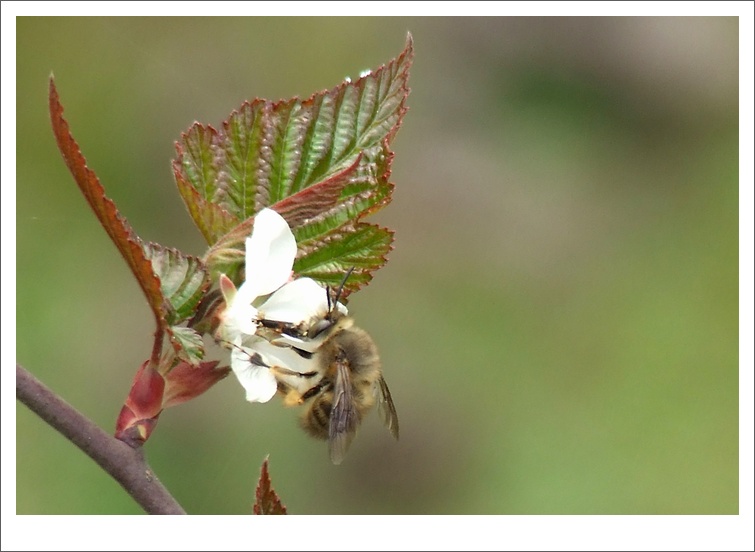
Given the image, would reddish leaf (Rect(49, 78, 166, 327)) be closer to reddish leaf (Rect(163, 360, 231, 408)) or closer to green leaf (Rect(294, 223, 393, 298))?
reddish leaf (Rect(163, 360, 231, 408))

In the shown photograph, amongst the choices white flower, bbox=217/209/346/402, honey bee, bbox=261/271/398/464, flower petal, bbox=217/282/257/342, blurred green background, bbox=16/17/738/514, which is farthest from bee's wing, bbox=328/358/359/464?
blurred green background, bbox=16/17/738/514

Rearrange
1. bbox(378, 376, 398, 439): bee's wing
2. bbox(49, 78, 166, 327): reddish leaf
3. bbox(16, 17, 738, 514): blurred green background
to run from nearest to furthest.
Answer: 1. bbox(49, 78, 166, 327): reddish leaf
2. bbox(378, 376, 398, 439): bee's wing
3. bbox(16, 17, 738, 514): blurred green background

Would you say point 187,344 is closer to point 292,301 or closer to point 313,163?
point 292,301

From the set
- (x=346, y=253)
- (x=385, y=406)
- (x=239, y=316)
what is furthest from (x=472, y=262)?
(x=239, y=316)

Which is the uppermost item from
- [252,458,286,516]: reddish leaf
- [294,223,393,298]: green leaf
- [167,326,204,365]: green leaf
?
[294,223,393,298]: green leaf

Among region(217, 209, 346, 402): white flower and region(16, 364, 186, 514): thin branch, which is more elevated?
region(217, 209, 346, 402): white flower

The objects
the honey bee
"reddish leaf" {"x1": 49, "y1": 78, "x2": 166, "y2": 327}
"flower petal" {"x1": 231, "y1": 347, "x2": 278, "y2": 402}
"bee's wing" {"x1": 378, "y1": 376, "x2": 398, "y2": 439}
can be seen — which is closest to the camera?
"reddish leaf" {"x1": 49, "y1": 78, "x2": 166, "y2": 327}

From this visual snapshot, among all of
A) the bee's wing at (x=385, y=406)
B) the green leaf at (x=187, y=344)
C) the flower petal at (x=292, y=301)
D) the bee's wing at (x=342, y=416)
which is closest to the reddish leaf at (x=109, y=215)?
the green leaf at (x=187, y=344)

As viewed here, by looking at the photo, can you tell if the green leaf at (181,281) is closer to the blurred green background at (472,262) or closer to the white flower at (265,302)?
the white flower at (265,302)
